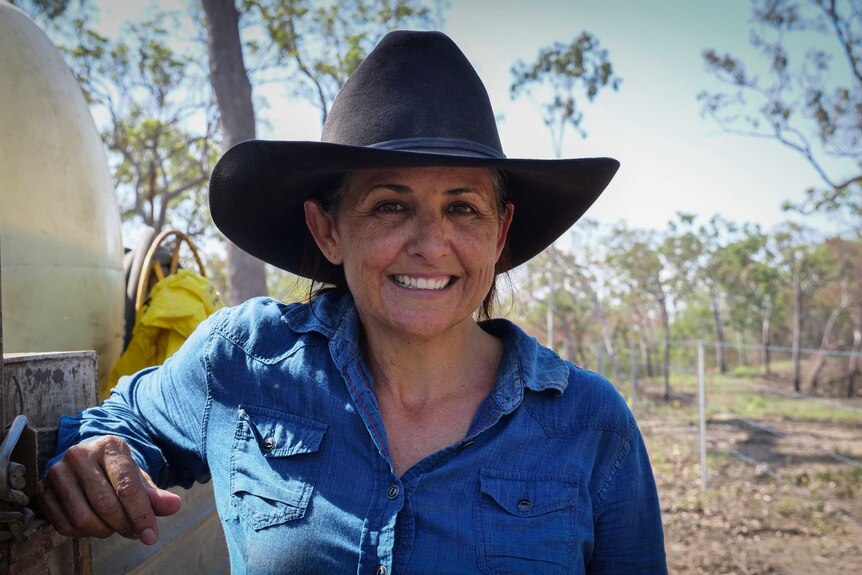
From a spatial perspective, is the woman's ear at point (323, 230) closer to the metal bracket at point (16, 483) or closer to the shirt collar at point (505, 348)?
the shirt collar at point (505, 348)

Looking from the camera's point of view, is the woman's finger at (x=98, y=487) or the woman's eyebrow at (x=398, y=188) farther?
the woman's eyebrow at (x=398, y=188)

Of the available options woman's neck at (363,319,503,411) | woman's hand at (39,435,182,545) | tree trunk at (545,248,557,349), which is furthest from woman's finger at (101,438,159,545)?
tree trunk at (545,248,557,349)

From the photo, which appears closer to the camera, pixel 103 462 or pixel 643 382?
pixel 103 462

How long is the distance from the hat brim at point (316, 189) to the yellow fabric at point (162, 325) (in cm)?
65

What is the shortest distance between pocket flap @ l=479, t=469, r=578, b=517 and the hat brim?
0.71 meters

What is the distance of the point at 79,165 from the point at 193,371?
0.97 metres

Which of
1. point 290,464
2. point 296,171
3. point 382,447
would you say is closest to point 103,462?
point 290,464

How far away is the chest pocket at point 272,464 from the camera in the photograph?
1569 mm

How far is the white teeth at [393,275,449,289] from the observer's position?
1.68 metres

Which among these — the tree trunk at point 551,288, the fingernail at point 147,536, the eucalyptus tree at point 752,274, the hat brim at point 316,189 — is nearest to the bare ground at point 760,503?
the tree trunk at point 551,288

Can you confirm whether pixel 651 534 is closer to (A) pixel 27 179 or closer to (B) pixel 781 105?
(A) pixel 27 179

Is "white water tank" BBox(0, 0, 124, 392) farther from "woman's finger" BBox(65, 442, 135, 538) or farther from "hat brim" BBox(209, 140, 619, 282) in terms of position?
"woman's finger" BBox(65, 442, 135, 538)

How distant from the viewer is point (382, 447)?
161 cm

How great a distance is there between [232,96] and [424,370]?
19.9 ft
